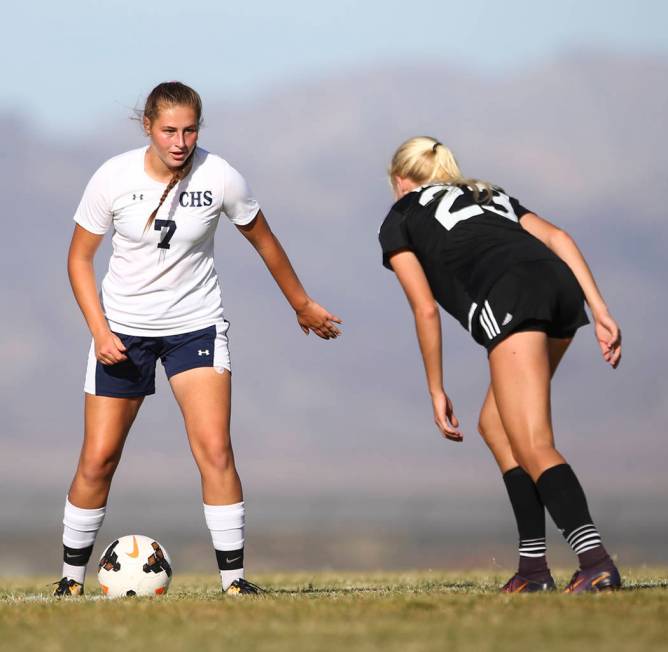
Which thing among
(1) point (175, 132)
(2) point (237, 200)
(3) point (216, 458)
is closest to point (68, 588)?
(3) point (216, 458)

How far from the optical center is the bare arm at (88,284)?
6.55 meters

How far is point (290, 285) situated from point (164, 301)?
872 millimetres

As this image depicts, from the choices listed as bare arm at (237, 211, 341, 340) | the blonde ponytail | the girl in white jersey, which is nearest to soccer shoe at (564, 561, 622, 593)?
the blonde ponytail

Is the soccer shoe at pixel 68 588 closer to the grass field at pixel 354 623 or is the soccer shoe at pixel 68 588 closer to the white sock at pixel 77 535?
the white sock at pixel 77 535

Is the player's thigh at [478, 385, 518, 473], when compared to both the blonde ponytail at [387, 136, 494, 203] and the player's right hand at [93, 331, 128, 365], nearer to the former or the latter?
the blonde ponytail at [387, 136, 494, 203]

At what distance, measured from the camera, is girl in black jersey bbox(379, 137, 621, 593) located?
17.1 feet

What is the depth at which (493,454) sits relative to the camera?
593cm

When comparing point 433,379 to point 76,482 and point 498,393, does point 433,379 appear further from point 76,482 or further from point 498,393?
point 76,482

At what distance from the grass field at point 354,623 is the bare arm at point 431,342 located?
0.87 meters

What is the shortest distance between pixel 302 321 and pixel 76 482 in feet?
5.88

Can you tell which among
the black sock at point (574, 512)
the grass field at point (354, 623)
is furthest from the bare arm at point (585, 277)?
the grass field at point (354, 623)

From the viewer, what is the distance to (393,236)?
5602 millimetres

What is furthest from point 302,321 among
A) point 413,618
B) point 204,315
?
point 413,618

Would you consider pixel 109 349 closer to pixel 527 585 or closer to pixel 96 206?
pixel 96 206
